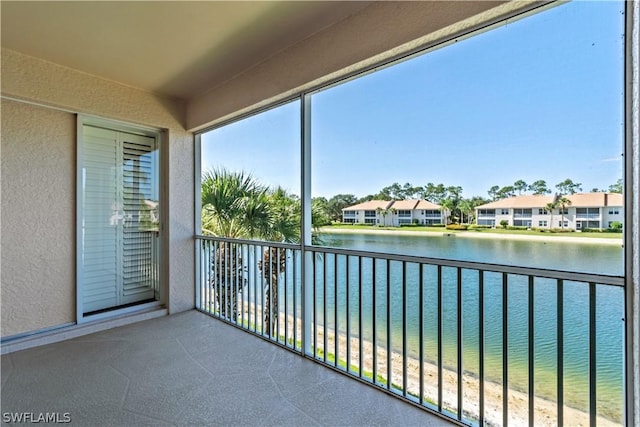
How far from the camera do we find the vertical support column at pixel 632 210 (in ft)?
4.13

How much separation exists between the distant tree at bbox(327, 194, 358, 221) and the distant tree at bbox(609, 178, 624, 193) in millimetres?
1464

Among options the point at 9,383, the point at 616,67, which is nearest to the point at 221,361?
the point at 9,383

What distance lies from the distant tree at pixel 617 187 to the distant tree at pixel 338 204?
4.80ft

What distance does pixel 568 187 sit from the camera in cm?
150

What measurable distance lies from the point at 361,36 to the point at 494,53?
2.74 ft

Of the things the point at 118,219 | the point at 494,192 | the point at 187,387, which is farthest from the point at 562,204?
the point at 118,219

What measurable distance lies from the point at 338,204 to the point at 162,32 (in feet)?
6.15

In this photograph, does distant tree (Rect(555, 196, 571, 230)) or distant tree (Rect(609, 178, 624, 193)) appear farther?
distant tree (Rect(555, 196, 571, 230))

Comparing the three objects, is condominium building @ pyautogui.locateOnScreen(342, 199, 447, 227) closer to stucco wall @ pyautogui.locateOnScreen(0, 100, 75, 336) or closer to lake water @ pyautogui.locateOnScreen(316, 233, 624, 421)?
lake water @ pyautogui.locateOnScreen(316, 233, 624, 421)

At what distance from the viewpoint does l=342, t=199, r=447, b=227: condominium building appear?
1969mm

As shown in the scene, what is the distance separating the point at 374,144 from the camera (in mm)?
2318

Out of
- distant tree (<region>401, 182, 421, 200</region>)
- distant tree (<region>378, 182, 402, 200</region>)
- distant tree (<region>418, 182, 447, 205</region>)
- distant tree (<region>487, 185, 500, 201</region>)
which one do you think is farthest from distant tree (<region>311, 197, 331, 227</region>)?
distant tree (<region>487, 185, 500, 201</region>)

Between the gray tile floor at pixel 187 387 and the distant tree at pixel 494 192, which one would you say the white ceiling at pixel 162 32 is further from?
the gray tile floor at pixel 187 387

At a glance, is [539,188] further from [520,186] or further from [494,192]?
[494,192]
